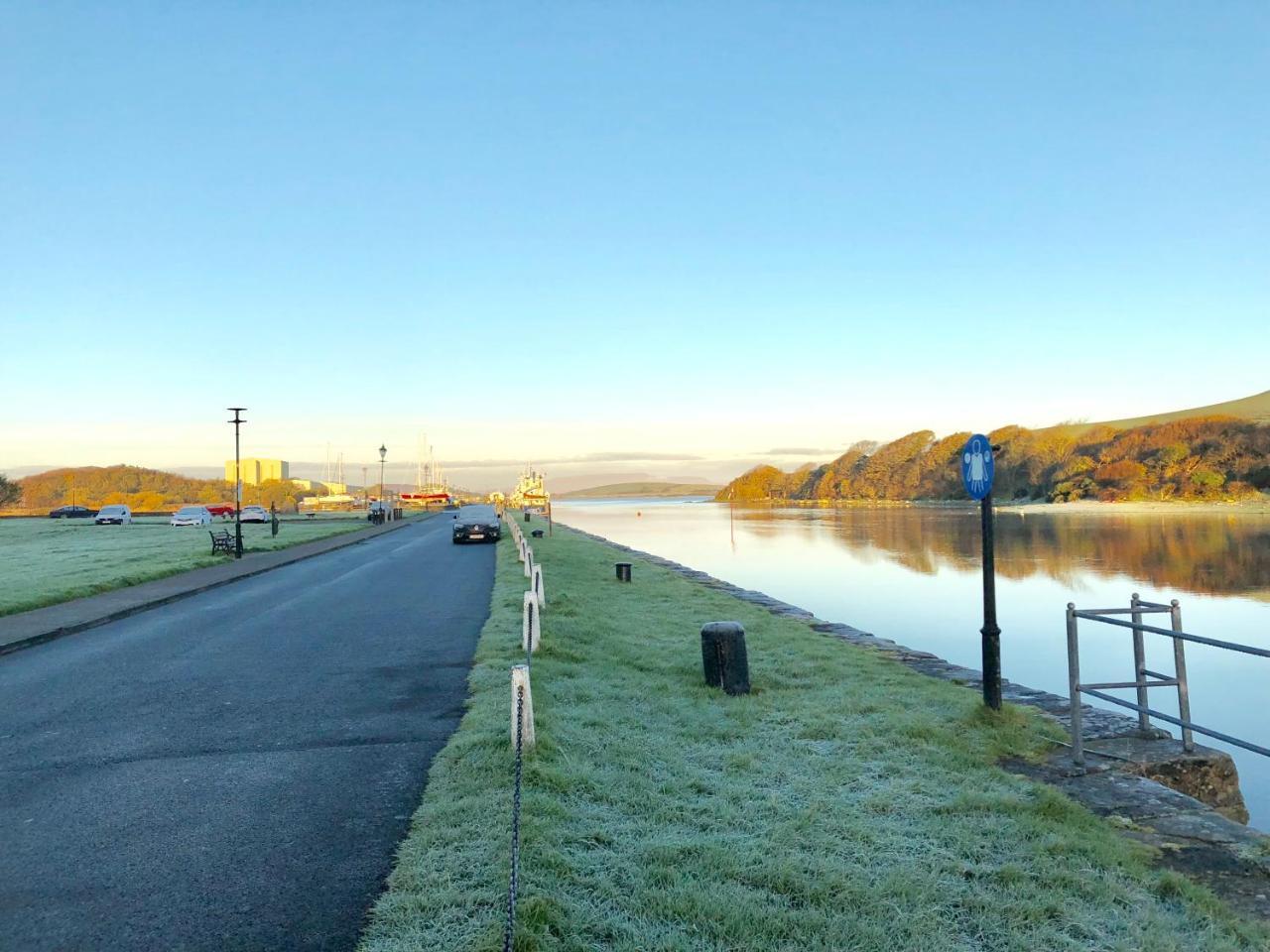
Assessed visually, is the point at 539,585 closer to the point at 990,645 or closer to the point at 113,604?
the point at 990,645

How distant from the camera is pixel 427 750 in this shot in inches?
255

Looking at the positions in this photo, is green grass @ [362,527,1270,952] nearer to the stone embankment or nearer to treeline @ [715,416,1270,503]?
the stone embankment

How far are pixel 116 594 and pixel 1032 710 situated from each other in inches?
698

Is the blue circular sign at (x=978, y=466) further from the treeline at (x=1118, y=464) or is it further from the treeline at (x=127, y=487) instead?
the treeline at (x=127, y=487)

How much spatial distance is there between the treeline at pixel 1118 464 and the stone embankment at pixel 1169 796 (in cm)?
8474

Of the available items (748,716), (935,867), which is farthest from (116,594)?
(935,867)

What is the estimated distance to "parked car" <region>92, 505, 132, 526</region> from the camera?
61.3m

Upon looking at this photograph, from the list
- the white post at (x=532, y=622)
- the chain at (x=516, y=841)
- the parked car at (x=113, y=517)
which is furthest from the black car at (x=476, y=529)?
the parked car at (x=113, y=517)

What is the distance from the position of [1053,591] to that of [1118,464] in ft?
353

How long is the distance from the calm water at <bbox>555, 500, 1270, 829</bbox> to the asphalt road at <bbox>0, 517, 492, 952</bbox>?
792 cm

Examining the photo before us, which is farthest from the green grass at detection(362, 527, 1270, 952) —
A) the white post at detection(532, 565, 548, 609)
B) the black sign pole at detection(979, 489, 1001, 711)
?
the white post at detection(532, 565, 548, 609)

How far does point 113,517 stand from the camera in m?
62.5

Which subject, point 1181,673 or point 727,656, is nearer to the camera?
point 1181,673

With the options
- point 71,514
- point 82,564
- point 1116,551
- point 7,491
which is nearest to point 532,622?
point 82,564
